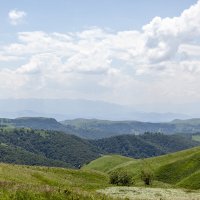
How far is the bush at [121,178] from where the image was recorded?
81.8 meters

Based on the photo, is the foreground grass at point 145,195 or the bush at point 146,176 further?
the bush at point 146,176

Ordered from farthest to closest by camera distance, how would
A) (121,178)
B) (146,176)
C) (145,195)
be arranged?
(146,176) → (121,178) → (145,195)

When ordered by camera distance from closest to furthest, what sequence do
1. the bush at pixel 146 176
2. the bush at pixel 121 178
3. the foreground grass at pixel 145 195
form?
the foreground grass at pixel 145 195 → the bush at pixel 121 178 → the bush at pixel 146 176

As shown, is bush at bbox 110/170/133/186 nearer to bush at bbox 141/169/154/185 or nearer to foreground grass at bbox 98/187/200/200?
bush at bbox 141/169/154/185

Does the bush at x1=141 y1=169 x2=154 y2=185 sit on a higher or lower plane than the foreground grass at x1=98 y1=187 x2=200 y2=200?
lower

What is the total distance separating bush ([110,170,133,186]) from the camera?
81819 mm

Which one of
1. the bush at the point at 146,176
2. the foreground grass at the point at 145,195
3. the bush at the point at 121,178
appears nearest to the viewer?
the foreground grass at the point at 145,195

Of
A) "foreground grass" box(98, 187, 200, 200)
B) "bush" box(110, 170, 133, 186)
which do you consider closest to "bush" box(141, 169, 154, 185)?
"bush" box(110, 170, 133, 186)

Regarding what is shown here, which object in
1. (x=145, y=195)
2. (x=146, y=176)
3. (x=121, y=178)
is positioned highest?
(x=145, y=195)

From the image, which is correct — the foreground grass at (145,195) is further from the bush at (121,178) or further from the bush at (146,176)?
the bush at (146,176)

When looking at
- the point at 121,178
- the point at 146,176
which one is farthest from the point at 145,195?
the point at 146,176

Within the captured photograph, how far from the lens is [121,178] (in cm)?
8256

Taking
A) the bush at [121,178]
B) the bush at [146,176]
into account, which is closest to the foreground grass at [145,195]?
A: the bush at [121,178]

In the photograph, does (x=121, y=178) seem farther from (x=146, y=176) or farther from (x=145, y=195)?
(x=145, y=195)
